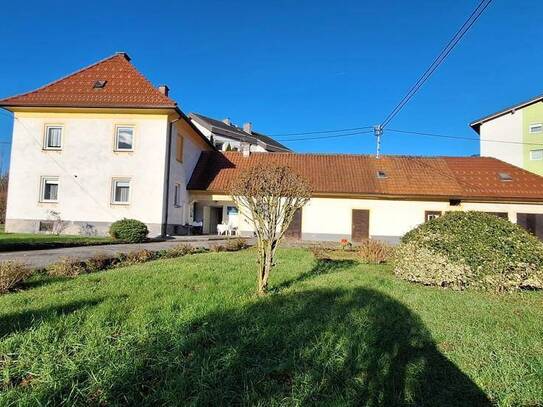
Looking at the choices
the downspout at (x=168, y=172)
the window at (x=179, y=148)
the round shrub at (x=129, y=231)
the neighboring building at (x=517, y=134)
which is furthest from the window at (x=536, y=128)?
the round shrub at (x=129, y=231)

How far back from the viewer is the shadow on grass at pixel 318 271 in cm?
709

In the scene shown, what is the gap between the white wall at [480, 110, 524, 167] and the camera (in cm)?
3469

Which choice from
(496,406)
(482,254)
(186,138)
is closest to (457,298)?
(482,254)

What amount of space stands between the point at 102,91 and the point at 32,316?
19151 millimetres

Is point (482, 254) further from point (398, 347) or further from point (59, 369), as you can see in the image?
point (59, 369)

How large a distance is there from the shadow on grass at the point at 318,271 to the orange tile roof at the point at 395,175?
43.6 ft

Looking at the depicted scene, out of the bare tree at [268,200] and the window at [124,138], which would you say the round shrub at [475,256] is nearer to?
the bare tree at [268,200]

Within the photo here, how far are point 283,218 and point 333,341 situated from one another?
3033 mm

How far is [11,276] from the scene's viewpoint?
6434mm

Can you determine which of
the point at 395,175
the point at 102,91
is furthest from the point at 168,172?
the point at 395,175

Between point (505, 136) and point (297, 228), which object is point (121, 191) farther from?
point (505, 136)

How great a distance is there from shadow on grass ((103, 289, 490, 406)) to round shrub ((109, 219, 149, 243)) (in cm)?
1276

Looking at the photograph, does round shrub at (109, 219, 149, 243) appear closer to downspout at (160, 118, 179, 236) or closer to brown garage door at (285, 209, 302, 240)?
downspout at (160, 118, 179, 236)

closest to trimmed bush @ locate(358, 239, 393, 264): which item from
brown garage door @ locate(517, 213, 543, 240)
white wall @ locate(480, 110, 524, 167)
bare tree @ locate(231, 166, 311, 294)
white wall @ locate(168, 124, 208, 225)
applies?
bare tree @ locate(231, 166, 311, 294)
